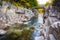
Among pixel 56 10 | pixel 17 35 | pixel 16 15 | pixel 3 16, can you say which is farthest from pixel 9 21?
pixel 56 10

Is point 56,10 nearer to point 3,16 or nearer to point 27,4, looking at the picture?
point 3,16

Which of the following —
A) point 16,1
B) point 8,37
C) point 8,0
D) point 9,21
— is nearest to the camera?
point 8,37

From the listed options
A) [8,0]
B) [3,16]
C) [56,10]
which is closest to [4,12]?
[3,16]

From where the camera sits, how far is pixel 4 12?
26.7m

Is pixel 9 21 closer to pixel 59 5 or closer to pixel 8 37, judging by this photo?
pixel 8 37

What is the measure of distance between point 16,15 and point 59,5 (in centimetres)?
1805

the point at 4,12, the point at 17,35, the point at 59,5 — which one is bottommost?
the point at 17,35

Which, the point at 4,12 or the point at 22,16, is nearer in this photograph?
the point at 4,12

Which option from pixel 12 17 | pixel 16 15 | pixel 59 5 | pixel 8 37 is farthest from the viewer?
pixel 16 15

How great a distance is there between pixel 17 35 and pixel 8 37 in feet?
4.18

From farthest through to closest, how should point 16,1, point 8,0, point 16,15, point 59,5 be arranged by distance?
point 16,1, point 8,0, point 16,15, point 59,5

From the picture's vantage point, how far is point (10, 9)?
95.2 feet

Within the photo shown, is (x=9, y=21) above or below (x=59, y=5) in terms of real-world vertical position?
below

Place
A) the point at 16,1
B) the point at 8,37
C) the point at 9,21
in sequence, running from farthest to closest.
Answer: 1. the point at 16,1
2. the point at 9,21
3. the point at 8,37
